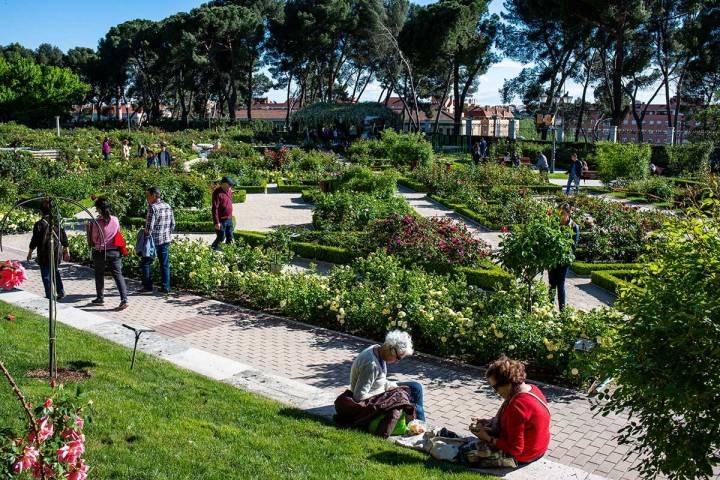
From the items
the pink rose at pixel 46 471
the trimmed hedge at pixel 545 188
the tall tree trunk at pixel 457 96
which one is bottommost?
the pink rose at pixel 46 471

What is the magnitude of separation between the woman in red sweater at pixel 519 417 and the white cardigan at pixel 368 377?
939 millimetres

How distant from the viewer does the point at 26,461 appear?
2471mm

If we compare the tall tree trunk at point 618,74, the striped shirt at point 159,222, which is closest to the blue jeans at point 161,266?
the striped shirt at point 159,222

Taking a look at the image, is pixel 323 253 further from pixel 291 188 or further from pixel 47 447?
pixel 291 188

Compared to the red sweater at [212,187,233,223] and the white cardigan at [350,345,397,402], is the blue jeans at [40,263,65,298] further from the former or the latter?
the white cardigan at [350,345,397,402]

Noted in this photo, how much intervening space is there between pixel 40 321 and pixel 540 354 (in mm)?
5258

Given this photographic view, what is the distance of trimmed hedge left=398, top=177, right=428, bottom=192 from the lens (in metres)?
20.8

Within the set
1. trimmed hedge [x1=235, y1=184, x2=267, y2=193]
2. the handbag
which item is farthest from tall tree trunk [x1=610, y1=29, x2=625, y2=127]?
the handbag

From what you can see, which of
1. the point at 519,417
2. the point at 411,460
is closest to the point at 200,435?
the point at 411,460

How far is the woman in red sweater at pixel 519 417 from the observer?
14.0 feet

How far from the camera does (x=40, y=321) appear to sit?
722cm

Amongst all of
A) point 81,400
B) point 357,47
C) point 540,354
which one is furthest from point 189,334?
point 357,47

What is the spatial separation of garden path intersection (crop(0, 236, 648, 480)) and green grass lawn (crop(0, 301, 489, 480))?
0.46 m

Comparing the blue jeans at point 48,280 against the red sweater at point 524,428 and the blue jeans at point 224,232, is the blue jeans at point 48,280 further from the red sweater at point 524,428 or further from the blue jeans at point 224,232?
the red sweater at point 524,428
